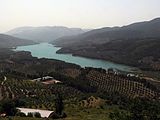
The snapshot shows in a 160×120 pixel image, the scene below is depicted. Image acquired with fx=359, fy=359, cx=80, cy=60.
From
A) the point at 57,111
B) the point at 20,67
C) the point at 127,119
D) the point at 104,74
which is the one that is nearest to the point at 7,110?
the point at 57,111

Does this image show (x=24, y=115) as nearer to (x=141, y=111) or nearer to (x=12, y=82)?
(x=141, y=111)

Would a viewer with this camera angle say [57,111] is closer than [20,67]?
Yes

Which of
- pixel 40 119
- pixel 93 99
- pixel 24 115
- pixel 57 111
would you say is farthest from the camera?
pixel 93 99

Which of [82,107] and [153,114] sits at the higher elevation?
[153,114]

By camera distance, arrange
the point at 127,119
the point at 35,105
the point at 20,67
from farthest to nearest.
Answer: the point at 20,67
the point at 35,105
the point at 127,119

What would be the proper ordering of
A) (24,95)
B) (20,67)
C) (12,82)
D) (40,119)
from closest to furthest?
1. (40,119)
2. (24,95)
3. (12,82)
4. (20,67)

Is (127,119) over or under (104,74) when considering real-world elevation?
over

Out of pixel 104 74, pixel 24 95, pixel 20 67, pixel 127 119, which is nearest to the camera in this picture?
pixel 127 119

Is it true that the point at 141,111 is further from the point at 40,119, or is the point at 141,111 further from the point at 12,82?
the point at 12,82

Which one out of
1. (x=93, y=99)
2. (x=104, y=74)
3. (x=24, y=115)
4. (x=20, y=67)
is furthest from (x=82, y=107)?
(x=20, y=67)
